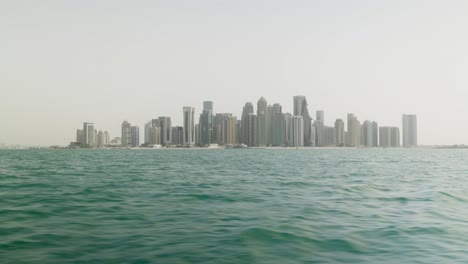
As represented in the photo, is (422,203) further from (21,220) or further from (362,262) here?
(21,220)

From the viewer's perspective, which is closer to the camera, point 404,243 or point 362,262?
point 362,262

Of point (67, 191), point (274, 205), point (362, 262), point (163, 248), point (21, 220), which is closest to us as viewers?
point (362, 262)

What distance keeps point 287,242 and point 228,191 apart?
14041 millimetres

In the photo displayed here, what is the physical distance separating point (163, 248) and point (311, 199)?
1307cm

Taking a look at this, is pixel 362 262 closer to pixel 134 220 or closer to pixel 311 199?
pixel 134 220

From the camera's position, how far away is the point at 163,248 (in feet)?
39.5

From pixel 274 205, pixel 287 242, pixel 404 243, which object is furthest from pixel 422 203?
pixel 287 242

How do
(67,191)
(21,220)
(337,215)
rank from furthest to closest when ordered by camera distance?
1. (67,191)
2. (337,215)
3. (21,220)

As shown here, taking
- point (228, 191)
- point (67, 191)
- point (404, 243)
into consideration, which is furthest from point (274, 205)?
point (67, 191)

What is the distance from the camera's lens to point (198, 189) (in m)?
28.2

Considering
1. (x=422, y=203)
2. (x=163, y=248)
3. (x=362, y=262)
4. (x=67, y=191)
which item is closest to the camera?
(x=362, y=262)

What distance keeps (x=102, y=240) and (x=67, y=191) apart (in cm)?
1555

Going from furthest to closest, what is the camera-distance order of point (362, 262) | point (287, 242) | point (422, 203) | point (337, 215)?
point (422, 203)
point (337, 215)
point (287, 242)
point (362, 262)

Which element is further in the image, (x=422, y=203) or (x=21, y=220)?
(x=422, y=203)
